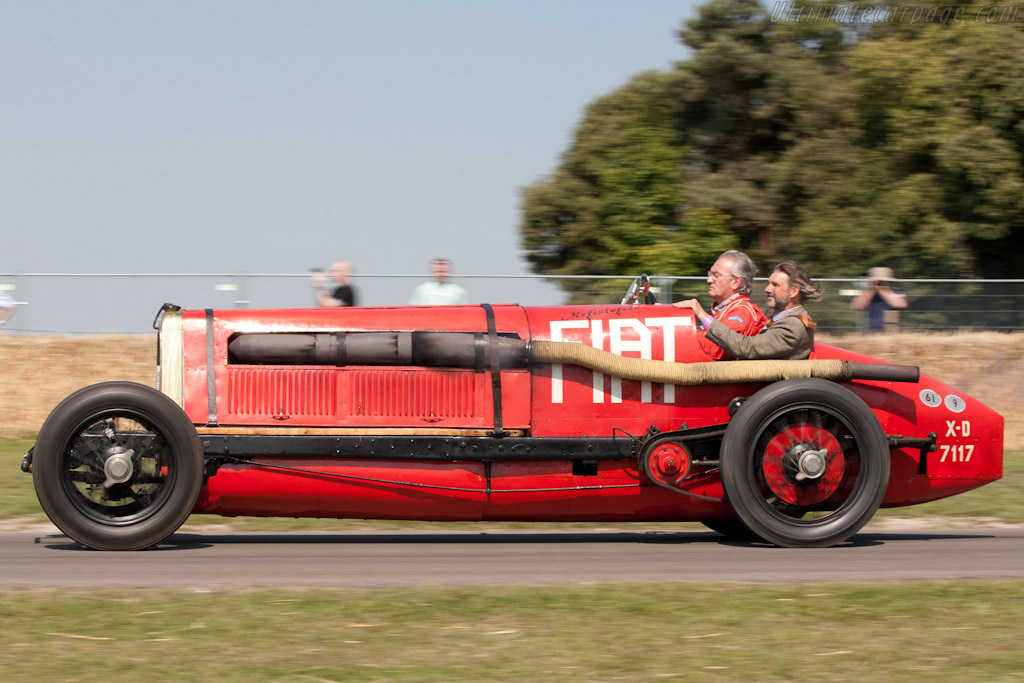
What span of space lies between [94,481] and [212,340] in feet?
3.07

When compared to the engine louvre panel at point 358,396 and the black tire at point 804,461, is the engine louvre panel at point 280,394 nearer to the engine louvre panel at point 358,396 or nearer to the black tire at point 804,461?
the engine louvre panel at point 358,396

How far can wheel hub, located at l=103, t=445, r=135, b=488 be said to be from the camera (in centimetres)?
626

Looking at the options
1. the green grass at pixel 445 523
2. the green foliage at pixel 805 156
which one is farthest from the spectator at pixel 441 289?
the green foliage at pixel 805 156

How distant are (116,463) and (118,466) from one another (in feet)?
0.06

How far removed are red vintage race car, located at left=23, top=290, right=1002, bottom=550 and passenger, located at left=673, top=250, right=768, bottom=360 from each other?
8cm

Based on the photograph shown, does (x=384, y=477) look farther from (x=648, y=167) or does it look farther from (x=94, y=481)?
(x=648, y=167)

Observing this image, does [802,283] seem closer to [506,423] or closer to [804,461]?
[804,461]

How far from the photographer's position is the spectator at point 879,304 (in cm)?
1344

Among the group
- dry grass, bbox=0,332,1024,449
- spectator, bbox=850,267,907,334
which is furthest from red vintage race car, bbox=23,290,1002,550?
spectator, bbox=850,267,907,334

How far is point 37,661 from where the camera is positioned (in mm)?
4305

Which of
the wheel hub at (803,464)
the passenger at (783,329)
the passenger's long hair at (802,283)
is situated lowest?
the wheel hub at (803,464)

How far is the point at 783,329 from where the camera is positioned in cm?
688

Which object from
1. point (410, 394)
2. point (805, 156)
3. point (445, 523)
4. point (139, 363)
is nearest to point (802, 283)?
point (410, 394)

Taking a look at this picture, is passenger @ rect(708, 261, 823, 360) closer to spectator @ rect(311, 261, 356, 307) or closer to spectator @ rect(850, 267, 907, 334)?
spectator @ rect(311, 261, 356, 307)
